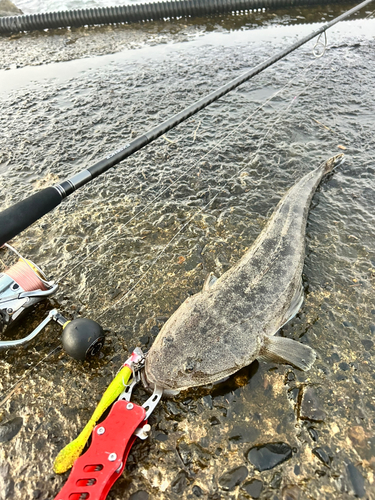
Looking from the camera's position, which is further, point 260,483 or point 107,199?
point 107,199

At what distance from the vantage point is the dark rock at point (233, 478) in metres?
2.47

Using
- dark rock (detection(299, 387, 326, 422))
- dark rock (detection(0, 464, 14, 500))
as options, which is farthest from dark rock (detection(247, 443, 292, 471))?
dark rock (detection(0, 464, 14, 500))

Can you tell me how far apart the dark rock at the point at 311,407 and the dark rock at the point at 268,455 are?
34 centimetres

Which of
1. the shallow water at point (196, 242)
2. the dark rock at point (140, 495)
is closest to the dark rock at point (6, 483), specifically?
the shallow water at point (196, 242)

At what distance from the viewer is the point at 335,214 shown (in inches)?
182

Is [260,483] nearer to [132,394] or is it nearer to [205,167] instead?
[132,394]

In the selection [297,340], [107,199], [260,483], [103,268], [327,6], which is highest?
[327,6]

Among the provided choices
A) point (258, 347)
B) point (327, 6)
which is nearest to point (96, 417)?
point (258, 347)

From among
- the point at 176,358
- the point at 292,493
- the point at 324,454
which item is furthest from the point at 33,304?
the point at 324,454

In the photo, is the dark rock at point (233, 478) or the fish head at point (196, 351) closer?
the dark rock at point (233, 478)

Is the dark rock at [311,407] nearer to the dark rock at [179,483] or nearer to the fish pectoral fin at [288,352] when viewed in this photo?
the fish pectoral fin at [288,352]

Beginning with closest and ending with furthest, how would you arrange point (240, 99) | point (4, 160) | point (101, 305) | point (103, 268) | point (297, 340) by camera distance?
point (297, 340) < point (101, 305) < point (103, 268) < point (4, 160) < point (240, 99)

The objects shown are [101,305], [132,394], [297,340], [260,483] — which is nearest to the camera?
[260,483]

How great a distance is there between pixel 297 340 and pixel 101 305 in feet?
7.67
